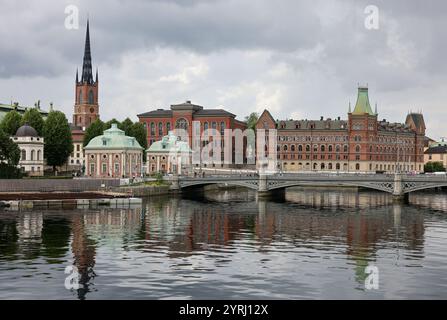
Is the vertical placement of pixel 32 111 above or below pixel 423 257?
above

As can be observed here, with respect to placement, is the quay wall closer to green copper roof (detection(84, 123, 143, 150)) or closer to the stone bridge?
the stone bridge

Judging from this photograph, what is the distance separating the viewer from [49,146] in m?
131

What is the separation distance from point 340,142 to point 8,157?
109369 mm

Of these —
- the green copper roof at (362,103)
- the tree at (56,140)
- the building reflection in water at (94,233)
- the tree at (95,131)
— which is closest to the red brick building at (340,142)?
the green copper roof at (362,103)

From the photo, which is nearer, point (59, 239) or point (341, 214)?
point (59, 239)

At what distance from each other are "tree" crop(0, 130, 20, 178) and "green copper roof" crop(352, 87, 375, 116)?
110869mm

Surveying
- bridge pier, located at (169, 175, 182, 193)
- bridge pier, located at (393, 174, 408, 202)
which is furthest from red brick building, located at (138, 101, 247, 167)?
bridge pier, located at (393, 174, 408, 202)

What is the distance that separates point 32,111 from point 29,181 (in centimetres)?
3848

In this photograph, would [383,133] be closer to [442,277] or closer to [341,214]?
[341,214]

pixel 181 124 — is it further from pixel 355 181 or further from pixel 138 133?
pixel 355 181

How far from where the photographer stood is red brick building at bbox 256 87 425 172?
183m

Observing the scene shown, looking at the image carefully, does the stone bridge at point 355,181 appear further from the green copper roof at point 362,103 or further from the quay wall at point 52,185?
the green copper roof at point 362,103

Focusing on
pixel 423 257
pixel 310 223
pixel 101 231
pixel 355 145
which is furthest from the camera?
pixel 355 145
